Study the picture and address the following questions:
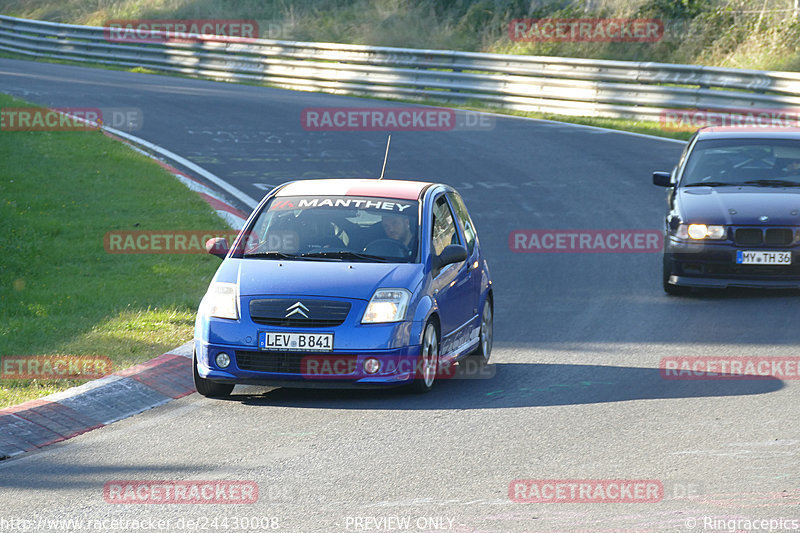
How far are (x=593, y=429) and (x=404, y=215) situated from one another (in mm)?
2669

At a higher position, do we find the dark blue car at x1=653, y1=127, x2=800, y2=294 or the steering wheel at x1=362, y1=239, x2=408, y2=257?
the steering wheel at x1=362, y1=239, x2=408, y2=257

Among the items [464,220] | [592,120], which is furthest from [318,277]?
[592,120]

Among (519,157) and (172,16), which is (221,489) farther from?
(172,16)

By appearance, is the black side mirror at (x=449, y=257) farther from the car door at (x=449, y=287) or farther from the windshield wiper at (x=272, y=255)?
the windshield wiper at (x=272, y=255)

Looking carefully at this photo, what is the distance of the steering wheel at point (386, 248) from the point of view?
31.4 feet

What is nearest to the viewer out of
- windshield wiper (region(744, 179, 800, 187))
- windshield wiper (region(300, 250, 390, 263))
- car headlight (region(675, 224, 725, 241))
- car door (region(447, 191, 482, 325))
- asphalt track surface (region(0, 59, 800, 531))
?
asphalt track surface (region(0, 59, 800, 531))

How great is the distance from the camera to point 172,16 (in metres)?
43.8

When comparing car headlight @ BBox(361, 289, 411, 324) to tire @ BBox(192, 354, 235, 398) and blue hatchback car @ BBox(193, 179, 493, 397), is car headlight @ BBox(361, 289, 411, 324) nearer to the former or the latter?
blue hatchback car @ BBox(193, 179, 493, 397)

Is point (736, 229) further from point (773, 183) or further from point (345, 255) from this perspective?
point (345, 255)

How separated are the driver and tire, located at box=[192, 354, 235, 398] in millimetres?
1722

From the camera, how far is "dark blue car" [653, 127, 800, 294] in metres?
12.8

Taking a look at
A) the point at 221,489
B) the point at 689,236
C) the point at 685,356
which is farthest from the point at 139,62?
the point at 221,489

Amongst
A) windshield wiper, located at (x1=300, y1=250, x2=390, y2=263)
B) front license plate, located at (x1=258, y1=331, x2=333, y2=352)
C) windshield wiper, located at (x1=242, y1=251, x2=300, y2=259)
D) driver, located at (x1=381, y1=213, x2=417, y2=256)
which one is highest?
driver, located at (x1=381, y1=213, x2=417, y2=256)

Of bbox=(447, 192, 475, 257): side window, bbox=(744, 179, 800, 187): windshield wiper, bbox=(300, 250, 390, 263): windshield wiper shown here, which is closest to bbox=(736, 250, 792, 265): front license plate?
bbox=(744, 179, 800, 187): windshield wiper
